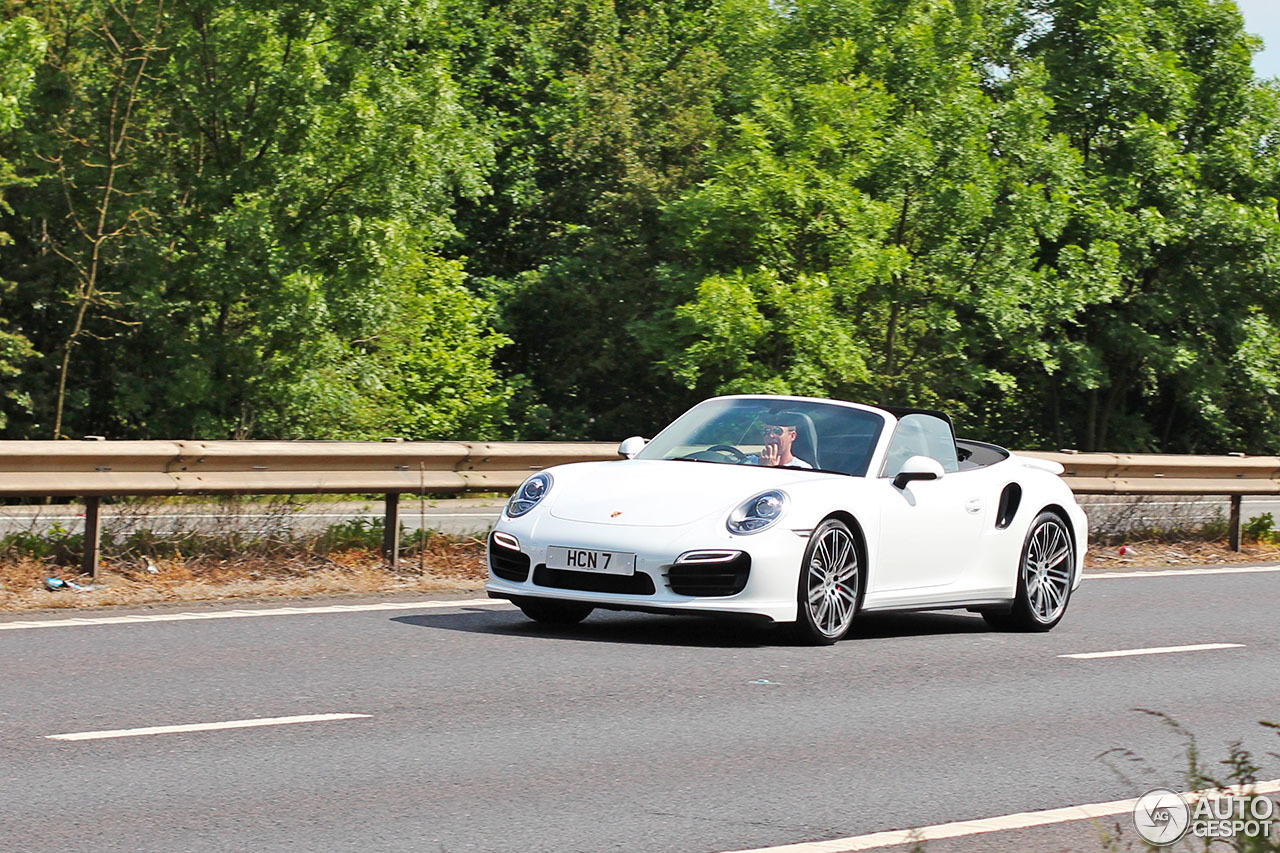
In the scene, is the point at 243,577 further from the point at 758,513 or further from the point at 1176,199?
the point at 1176,199

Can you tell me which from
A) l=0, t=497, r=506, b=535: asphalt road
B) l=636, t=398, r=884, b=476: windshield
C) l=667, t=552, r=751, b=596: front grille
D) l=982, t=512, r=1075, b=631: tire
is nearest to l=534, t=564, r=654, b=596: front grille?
l=667, t=552, r=751, b=596: front grille

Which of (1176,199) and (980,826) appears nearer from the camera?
(980,826)

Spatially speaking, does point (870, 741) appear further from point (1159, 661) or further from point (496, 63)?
point (496, 63)

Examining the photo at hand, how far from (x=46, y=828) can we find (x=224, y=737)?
1.50m

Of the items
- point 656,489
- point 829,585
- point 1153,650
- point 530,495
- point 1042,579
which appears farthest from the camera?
point 1042,579

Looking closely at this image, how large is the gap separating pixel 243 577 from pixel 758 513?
12.9ft

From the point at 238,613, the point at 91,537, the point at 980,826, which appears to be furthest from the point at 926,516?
the point at 91,537

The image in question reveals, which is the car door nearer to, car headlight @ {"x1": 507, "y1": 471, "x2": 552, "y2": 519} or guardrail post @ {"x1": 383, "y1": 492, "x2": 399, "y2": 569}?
car headlight @ {"x1": 507, "y1": 471, "x2": 552, "y2": 519}

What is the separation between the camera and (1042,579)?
1133 cm

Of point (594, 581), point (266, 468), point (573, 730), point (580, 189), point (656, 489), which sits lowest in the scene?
point (573, 730)

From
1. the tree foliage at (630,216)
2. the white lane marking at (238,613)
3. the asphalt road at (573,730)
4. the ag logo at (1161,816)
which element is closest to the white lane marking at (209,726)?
the asphalt road at (573,730)

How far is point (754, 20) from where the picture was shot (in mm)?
36250

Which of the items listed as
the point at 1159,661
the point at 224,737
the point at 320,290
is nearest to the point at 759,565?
the point at 1159,661

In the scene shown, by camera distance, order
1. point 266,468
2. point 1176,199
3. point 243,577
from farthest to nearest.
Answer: point 1176,199 < point 266,468 < point 243,577
